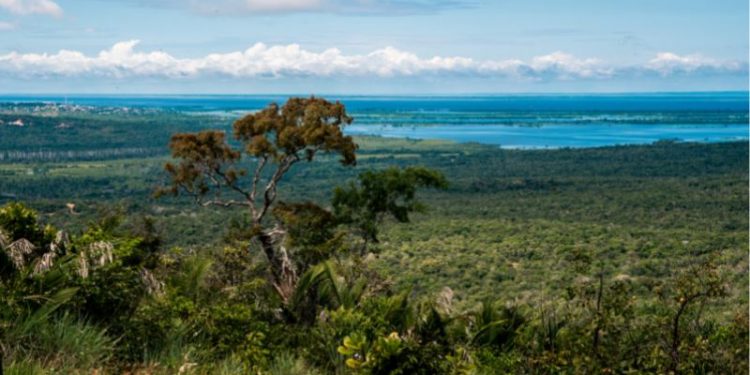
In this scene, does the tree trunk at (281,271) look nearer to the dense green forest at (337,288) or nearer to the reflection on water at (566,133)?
the dense green forest at (337,288)

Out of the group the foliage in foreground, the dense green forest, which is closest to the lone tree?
the dense green forest

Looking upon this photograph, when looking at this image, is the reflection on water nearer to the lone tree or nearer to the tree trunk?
the lone tree

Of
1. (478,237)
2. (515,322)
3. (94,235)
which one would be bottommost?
(478,237)

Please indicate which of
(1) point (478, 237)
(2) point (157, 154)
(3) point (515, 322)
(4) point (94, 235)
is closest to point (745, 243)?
Answer: (1) point (478, 237)

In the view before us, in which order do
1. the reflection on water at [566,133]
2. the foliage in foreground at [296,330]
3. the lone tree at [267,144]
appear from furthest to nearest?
the reflection on water at [566,133], the lone tree at [267,144], the foliage in foreground at [296,330]

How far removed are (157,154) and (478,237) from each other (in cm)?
8851

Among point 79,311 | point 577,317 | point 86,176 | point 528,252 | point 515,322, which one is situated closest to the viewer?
point 79,311

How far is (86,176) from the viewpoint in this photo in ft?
310

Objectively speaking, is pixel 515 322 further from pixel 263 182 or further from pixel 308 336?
pixel 263 182

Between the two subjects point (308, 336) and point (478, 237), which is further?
point (478, 237)

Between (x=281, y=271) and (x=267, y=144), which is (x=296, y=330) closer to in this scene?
(x=281, y=271)

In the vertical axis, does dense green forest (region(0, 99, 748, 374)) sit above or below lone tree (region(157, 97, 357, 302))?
below

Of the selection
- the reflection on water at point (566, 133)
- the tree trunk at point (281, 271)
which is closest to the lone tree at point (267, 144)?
the tree trunk at point (281, 271)

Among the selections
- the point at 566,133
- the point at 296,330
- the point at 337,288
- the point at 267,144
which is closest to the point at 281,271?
the point at 337,288
